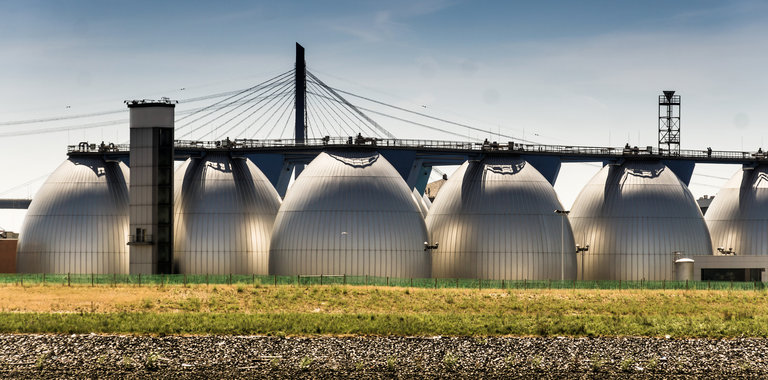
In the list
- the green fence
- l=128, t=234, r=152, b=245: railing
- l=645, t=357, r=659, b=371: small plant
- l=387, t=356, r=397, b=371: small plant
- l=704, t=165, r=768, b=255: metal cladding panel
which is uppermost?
l=704, t=165, r=768, b=255: metal cladding panel

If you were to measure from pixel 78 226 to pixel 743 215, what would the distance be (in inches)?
2725

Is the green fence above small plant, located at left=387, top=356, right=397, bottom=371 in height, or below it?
above

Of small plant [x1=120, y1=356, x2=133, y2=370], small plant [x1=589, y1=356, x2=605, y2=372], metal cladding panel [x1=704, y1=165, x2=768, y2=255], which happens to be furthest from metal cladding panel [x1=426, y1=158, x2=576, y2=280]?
small plant [x1=120, y1=356, x2=133, y2=370]

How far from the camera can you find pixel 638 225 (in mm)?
118188

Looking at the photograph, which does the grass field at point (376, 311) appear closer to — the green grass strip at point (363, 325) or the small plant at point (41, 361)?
the green grass strip at point (363, 325)

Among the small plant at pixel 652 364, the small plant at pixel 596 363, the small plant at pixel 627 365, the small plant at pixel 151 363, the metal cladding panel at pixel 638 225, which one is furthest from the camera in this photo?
the metal cladding panel at pixel 638 225

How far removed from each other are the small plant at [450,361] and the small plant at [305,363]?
7.38m

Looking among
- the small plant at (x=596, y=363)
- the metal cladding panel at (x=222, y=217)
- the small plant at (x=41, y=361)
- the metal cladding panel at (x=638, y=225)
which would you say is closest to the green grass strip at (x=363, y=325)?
the small plant at (x=41, y=361)

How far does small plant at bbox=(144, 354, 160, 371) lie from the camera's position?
64.0 metres

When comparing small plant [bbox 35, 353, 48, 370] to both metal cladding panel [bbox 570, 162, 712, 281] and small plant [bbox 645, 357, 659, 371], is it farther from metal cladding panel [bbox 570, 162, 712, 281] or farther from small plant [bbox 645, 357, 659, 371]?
metal cladding panel [bbox 570, 162, 712, 281]

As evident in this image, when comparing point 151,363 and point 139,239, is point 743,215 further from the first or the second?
point 151,363

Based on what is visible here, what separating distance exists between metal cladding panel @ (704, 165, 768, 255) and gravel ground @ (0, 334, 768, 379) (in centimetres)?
5415

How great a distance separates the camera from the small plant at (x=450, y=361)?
65250 mm

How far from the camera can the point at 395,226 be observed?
359 feet
